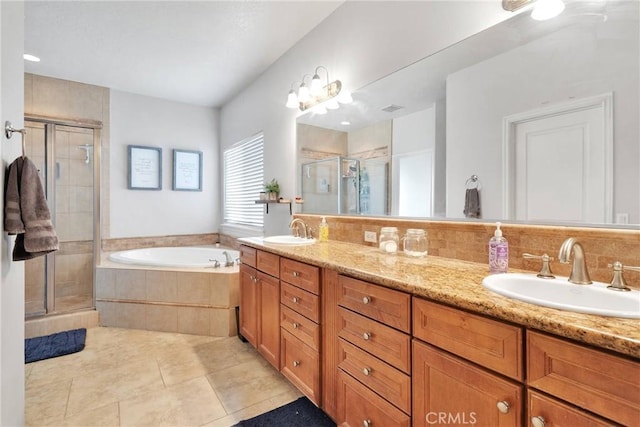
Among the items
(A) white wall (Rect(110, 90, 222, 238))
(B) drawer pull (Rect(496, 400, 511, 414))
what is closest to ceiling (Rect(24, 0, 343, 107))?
(A) white wall (Rect(110, 90, 222, 238))

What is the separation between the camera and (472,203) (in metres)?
1.46

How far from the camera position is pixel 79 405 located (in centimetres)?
171

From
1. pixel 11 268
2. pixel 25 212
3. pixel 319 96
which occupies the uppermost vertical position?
pixel 319 96

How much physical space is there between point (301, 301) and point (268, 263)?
433mm

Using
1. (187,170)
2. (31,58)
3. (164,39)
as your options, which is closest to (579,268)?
(164,39)

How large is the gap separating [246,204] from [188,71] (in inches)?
62.6

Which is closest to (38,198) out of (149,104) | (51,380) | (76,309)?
(51,380)

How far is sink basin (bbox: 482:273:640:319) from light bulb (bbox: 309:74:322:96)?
1878 millimetres

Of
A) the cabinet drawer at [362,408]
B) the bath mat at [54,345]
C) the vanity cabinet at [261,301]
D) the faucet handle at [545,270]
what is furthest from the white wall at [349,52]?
the bath mat at [54,345]

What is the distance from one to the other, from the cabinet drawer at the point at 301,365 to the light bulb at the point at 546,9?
5.80ft

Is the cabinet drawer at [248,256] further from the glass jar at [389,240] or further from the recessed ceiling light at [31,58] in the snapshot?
the recessed ceiling light at [31,58]

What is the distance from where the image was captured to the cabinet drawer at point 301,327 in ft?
4.98

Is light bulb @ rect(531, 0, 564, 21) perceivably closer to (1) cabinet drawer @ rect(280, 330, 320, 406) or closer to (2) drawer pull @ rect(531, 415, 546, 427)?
(2) drawer pull @ rect(531, 415, 546, 427)

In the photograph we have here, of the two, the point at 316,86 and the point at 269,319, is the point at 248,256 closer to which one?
the point at 269,319
